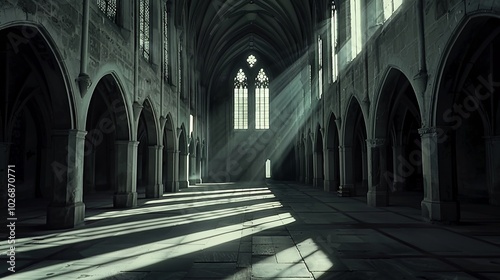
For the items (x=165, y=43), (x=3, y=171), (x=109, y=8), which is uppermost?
(x=165, y=43)

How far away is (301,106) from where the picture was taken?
36250 mm

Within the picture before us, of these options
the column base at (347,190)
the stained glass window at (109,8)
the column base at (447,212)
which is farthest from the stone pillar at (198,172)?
the column base at (447,212)

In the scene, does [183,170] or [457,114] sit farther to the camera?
[183,170]

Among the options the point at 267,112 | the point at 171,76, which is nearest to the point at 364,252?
the point at 171,76

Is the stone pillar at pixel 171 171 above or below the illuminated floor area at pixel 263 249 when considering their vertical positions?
above

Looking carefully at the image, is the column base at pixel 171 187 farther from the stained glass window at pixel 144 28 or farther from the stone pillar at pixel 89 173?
the stained glass window at pixel 144 28

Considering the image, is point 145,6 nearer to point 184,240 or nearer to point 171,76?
point 171,76

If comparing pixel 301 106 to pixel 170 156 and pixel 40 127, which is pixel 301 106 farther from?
pixel 40 127

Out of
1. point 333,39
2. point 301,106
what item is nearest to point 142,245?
point 333,39

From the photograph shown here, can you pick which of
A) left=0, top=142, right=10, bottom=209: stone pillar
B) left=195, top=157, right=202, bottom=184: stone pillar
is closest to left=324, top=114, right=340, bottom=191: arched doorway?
left=195, top=157, right=202, bottom=184: stone pillar

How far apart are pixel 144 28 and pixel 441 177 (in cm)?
1350

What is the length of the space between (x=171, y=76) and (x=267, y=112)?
2468 centimetres

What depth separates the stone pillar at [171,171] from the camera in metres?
20.6

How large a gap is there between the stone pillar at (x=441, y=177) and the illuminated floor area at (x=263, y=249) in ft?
1.41
